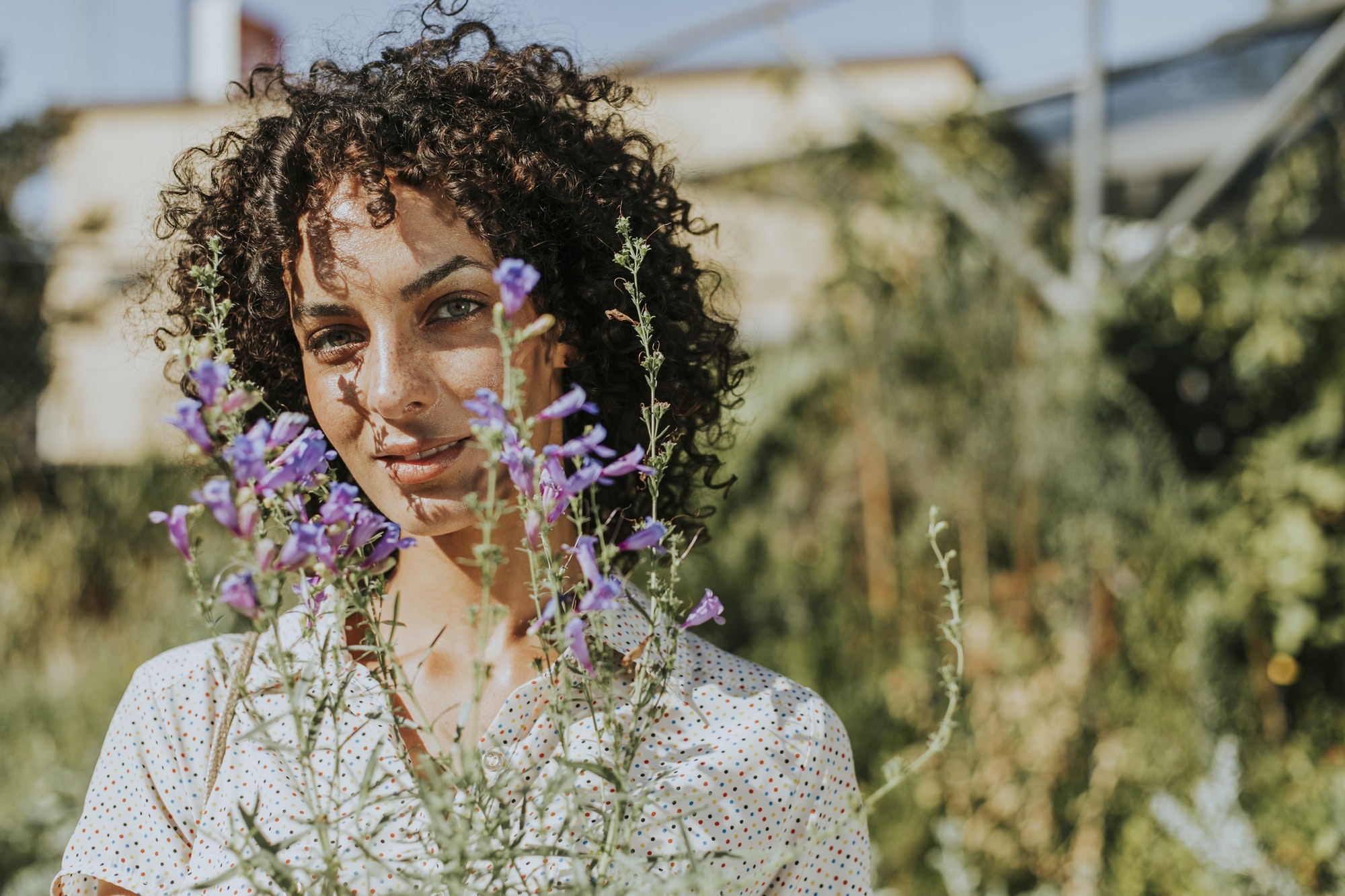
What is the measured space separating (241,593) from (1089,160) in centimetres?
381

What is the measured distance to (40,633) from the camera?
5.40 metres

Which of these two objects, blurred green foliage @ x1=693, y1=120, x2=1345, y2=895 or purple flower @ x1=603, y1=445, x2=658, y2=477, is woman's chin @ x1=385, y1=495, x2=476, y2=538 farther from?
blurred green foliage @ x1=693, y1=120, x2=1345, y2=895

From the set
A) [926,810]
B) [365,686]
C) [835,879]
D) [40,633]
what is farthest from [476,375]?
[40,633]

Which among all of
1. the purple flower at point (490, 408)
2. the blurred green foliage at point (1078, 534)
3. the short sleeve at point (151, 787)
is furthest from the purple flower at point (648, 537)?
the blurred green foliage at point (1078, 534)

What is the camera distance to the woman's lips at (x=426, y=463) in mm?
1104

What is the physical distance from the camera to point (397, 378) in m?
1.08

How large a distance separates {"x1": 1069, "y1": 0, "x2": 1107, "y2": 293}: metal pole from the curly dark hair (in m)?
2.81

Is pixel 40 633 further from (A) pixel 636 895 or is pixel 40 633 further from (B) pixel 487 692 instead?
(A) pixel 636 895

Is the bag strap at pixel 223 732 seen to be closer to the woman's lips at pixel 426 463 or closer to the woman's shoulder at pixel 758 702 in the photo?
the woman's lips at pixel 426 463

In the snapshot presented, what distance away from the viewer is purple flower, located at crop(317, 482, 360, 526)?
2.53 ft

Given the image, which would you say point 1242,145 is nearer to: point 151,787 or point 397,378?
point 397,378

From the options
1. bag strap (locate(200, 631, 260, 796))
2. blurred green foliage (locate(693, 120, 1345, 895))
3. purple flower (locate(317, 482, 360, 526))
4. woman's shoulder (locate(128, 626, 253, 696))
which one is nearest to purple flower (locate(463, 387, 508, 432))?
purple flower (locate(317, 482, 360, 526))

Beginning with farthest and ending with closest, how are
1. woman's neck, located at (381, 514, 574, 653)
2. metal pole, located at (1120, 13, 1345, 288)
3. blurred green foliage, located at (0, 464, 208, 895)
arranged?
1. blurred green foliage, located at (0, 464, 208, 895)
2. metal pole, located at (1120, 13, 1345, 288)
3. woman's neck, located at (381, 514, 574, 653)

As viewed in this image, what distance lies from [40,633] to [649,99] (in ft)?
16.5
